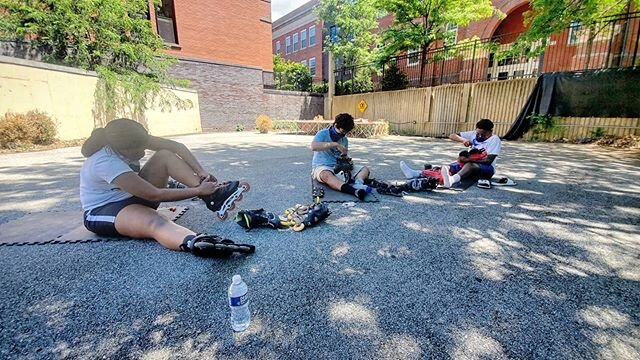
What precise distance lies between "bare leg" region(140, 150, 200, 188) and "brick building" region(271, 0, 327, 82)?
27816 millimetres

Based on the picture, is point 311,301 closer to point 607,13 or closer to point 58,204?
point 58,204

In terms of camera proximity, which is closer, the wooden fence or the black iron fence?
the black iron fence

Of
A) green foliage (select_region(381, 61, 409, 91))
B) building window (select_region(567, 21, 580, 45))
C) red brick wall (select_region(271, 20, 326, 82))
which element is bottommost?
green foliage (select_region(381, 61, 409, 91))

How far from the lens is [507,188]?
4.04 m

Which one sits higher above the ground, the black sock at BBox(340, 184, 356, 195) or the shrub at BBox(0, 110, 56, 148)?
the shrub at BBox(0, 110, 56, 148)

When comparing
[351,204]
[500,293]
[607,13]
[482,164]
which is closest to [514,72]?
[607,13]

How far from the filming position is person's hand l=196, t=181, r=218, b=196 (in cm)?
239

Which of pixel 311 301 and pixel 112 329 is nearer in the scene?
pixel 112 329

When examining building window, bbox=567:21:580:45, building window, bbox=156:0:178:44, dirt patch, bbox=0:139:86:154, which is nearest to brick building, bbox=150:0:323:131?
building window, bbox=156:0:178:44

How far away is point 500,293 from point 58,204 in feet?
14.8

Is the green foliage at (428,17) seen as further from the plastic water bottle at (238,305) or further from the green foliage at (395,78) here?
the plastic water bottle at (238,305)

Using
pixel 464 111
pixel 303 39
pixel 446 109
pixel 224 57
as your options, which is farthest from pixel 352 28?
pixel 303 39

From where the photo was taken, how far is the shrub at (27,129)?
698cm

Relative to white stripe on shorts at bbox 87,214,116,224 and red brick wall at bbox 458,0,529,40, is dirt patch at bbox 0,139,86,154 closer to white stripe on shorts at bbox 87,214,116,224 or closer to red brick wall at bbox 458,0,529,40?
white stripe on shorts at bbox 87,214,116,224
